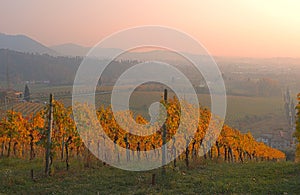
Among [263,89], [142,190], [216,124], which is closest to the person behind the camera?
[142,190]

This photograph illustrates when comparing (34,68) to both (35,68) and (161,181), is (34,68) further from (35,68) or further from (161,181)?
(161,181)

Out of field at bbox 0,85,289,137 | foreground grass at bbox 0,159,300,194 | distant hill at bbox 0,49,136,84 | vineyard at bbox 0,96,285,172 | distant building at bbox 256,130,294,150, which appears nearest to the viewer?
foreground grass at bbox 0,159,300,194

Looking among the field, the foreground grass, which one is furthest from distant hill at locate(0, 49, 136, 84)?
the foreground grass

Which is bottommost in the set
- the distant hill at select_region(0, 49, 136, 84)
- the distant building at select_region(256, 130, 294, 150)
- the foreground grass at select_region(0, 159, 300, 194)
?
the distant building at select_region(256, 130, 294, 150)

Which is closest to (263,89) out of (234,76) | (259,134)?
(234,76)

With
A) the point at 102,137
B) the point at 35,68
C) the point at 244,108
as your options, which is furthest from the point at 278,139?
the point at 35,68

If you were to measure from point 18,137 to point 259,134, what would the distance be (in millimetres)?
62537

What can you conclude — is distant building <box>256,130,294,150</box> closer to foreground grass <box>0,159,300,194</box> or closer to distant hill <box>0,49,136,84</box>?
foreground grass <box>0,159,300,194</box>

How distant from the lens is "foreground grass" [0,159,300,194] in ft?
41.0

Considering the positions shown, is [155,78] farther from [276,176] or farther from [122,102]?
[276,176]

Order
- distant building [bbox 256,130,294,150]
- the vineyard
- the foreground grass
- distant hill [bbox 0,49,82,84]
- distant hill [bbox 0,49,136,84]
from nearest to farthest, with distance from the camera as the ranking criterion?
the foreground grass < the vineyard < distant building [bbox 256,130,294,150] < distant hill [bbox 0,49,136,84] < distant hill [bbox 0,49,82,84]

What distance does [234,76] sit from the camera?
134500 millimetres

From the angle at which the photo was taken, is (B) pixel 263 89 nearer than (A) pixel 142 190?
No

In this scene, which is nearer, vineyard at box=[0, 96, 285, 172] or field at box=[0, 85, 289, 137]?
vineyard at box=[0, 96, 285, 172]
